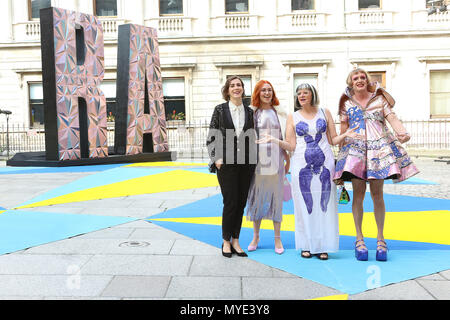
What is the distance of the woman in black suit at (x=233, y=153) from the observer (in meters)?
4.33

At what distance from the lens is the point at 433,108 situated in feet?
69.6

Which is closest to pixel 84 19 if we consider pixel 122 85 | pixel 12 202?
pixel 122 85

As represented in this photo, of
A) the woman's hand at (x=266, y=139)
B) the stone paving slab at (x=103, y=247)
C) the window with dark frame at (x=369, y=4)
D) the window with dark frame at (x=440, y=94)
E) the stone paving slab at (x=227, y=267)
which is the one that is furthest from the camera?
the window with dark frame at (x=369, y=4)

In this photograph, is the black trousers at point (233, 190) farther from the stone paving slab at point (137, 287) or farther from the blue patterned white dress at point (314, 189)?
the stone paving slab at point (137, 287)

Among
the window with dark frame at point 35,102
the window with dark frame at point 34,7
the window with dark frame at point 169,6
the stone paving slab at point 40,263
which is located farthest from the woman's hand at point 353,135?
the window with dark frame at point 34,7

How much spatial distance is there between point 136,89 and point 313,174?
10.7m

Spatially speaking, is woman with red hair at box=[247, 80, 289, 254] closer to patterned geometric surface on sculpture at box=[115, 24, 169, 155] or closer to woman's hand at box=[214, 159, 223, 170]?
woman's hand at box=[214, 159, 223, 170]

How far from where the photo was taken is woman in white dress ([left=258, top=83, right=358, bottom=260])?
420 centimetres

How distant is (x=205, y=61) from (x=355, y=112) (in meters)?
17.5

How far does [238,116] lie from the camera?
4395 mm

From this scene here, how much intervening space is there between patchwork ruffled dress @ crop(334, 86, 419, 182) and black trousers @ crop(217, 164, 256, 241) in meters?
0.85

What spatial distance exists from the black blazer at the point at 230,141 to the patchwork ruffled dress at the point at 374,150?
33.3 inches

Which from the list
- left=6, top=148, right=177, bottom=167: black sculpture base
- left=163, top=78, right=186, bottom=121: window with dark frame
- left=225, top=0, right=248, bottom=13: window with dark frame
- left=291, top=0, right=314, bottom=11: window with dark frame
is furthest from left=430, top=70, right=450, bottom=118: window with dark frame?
left=6, top=148, right=177, bottom=167: black sculpture base
